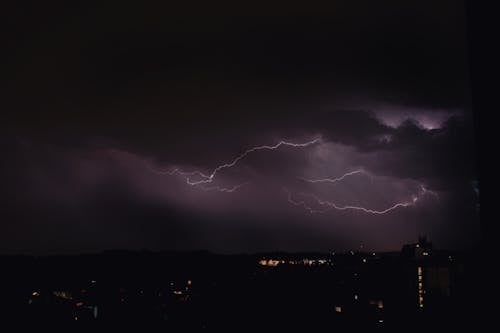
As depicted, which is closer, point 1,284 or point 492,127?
point 492,127

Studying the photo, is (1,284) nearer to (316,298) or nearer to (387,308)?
(316,298)

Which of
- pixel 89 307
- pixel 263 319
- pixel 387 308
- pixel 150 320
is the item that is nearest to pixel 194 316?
pixel 150 320

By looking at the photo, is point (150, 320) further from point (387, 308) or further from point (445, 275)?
point (445, 275)

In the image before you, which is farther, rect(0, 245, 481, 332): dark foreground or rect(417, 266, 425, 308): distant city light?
rect(417, 266, 425, 308): distant city light

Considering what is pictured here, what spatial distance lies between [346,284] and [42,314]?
1281 cm

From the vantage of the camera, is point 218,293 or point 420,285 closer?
point 420,285

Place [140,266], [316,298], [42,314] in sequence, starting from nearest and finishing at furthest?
1. [42,314]
2. [316,298]
3. [140,266]

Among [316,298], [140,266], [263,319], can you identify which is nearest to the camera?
[263,319]

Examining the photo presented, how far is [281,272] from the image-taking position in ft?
82.3

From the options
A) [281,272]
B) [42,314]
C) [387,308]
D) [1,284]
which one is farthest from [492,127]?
[281,272]

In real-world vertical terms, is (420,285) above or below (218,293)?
above

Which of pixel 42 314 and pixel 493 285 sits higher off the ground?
pixel 493 285

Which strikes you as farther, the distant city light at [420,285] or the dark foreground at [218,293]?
the distant city light at [420,285]

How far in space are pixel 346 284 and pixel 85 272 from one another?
42.2 ft
